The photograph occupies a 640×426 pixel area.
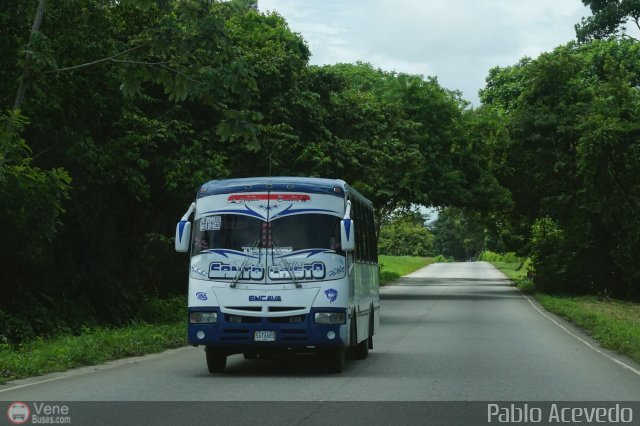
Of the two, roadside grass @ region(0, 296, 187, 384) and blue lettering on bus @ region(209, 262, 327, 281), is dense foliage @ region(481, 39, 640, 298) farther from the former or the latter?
blue lettering on bus @ region(209, 262, 327, 281)

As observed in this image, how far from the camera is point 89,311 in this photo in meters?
24.2

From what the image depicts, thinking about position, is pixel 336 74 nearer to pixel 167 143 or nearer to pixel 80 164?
pixel 167 143

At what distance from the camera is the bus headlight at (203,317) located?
1453 centimetres

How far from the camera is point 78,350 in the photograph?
16.5 m

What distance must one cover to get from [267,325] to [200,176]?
36.1ft

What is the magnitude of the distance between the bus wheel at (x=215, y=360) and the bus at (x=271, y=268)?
0.05ft

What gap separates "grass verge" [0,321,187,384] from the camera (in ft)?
48.1

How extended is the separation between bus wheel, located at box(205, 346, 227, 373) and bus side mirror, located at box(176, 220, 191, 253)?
1.54 metres

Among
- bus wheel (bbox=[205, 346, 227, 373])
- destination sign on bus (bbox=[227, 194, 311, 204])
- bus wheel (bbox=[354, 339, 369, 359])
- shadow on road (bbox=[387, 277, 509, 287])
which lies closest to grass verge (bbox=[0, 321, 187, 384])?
bus wheel (bbox=[205, 346, 227, 373])
